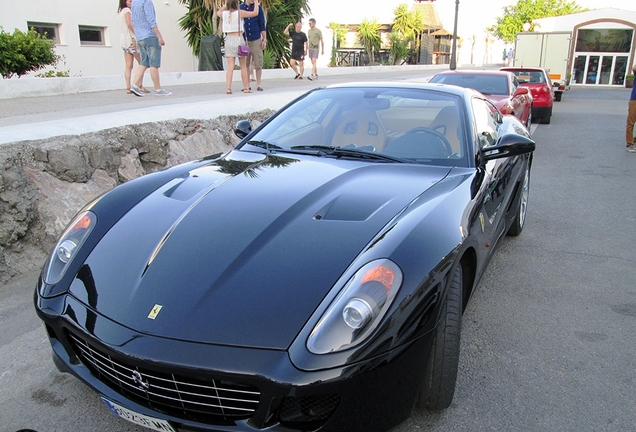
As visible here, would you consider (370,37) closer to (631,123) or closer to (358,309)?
(631,123)

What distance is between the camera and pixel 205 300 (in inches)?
76.1

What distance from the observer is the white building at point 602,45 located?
36.8 metres

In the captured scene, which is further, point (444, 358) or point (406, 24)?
point (406, 24)

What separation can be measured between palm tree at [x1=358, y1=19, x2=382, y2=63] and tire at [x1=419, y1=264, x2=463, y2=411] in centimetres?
3902

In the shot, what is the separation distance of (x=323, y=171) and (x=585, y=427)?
1.74m

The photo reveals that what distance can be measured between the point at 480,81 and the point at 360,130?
7018 mm

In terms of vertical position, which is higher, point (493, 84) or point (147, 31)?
point (147, 31)

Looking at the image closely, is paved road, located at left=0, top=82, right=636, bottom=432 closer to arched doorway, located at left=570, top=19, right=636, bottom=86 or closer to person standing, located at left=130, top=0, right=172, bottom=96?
person standing, located at left=130, top=0, right=172, bottom=96

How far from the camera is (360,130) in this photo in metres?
3.44

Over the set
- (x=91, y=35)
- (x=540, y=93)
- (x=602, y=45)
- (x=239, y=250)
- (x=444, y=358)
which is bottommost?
(x=444, y=358)

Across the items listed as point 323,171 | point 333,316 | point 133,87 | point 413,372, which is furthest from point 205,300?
point 133,87

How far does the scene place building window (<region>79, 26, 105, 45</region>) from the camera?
1666 cm

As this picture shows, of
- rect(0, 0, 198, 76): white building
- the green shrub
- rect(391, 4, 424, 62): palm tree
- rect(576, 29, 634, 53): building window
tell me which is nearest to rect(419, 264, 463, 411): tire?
the green shrub

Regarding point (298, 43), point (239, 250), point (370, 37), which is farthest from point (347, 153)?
point (370, 37)
